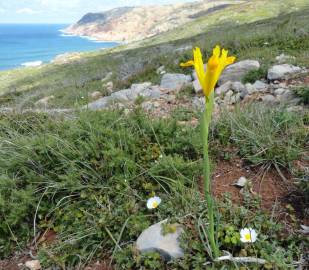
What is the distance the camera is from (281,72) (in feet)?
24.0

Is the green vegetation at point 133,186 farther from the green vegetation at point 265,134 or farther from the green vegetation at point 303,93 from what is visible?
the green vegetation at point 303,93

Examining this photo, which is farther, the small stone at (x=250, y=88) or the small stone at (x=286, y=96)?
the small stone at (x=250, y=88)

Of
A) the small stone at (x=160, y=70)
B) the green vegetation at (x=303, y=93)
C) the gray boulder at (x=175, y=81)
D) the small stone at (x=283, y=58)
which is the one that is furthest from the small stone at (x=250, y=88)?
the small stone at (x=160, y=70)

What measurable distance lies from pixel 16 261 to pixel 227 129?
238 centimetres

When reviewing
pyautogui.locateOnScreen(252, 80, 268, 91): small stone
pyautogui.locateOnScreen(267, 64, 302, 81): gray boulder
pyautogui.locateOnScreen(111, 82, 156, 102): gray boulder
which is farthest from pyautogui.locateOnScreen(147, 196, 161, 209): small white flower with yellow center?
pyautogui.locateOnScreen(267, 64, 302, 81): gray boulder

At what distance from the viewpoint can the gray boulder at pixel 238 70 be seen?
328 inches

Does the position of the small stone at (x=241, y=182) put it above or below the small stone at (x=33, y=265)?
above

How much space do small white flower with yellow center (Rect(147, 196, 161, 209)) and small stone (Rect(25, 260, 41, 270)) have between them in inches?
40.6

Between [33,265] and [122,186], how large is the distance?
979 millimetres

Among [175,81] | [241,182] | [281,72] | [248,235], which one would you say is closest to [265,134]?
[241,182]

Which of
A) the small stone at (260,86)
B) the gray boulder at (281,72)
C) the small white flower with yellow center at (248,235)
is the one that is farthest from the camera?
the gray boulder at (281,72)

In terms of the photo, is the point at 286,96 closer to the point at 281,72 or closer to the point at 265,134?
the point at 281,72

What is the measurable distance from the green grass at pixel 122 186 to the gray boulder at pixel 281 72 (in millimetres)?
3385

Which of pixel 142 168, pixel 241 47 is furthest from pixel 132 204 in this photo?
pixel 241 47
